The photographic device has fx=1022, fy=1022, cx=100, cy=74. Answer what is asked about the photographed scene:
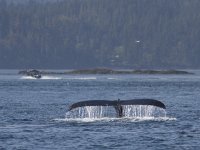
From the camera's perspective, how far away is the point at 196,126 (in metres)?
62.5

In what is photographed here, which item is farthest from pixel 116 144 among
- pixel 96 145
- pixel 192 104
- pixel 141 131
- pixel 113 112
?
pixel 192 104

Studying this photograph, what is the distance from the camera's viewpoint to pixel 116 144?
5225cm

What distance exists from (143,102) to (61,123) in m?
6.23

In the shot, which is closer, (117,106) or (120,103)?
(120,103)

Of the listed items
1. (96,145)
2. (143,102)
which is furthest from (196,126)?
(96,145)

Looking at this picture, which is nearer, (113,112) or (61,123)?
(61,123)

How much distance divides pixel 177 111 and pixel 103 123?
678 inches

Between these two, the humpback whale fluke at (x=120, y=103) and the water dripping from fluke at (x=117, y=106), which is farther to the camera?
the water dripping from fluke at (x=117, y=106)

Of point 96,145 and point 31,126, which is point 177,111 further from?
point 96,145

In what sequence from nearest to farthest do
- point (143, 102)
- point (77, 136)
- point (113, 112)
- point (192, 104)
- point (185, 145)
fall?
1. point (185, 145)
2. point (77, 136)
3. point (143, 102)
4. point (113, 112)
5. point (192, 104)

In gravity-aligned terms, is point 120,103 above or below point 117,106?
above

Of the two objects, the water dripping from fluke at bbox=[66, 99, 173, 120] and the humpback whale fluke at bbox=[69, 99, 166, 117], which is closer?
the humpback whale fluke at bbox=[69, 99, 166, 117]

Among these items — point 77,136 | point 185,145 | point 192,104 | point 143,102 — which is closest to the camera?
point 185,145

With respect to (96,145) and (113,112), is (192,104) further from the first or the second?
(96,145)
